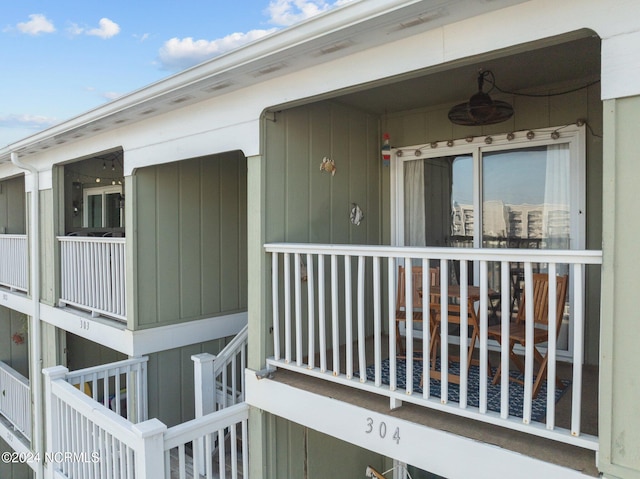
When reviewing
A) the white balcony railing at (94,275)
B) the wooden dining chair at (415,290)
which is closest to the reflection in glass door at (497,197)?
the wooden dining chair at (415,290)

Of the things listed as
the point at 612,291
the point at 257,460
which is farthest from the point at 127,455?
the point at 612,291

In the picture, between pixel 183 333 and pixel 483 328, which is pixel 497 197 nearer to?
pixel 483 328

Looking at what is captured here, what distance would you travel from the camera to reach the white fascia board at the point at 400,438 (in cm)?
218

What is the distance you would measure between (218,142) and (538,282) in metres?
2.59

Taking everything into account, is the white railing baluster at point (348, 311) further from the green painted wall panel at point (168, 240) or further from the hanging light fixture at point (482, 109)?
the green painted wall panel at point (168, 240)

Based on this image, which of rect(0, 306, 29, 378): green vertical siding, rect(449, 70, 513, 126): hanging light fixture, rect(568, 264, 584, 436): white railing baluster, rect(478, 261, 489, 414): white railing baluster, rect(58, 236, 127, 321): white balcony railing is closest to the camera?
rect(568, 264, 584, 436): white railing baluster

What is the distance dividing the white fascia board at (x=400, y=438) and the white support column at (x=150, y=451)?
0.74 meters

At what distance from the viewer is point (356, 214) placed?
4184mm

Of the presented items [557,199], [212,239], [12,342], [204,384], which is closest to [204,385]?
[204,384]

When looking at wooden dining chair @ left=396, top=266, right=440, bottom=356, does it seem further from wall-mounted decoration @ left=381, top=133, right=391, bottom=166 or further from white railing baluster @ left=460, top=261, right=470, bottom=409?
wall-mounted decoration @ left=381, top=133, right=391, bottom=166

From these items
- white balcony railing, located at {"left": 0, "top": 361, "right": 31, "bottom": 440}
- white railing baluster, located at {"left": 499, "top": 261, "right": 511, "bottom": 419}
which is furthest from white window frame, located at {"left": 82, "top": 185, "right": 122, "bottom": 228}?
white railing baluster, located at {"left": 499, "top": 261, "right": 511, "bottom": 419}

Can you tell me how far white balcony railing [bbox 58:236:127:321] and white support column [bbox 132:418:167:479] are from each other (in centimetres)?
223

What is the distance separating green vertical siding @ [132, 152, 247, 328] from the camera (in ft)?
15.4

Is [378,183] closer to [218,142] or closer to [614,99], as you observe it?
[218,142]
